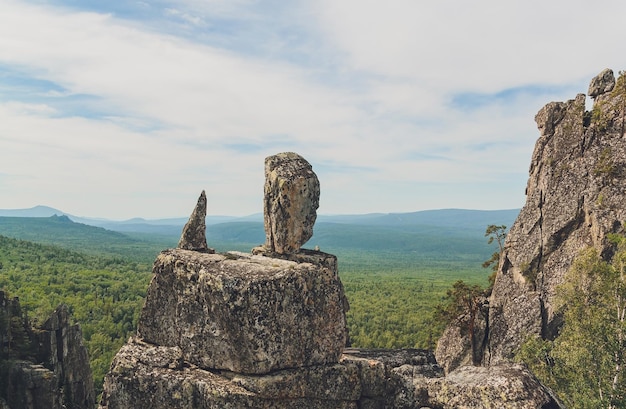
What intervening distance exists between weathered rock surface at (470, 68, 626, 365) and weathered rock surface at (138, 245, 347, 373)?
104 ft

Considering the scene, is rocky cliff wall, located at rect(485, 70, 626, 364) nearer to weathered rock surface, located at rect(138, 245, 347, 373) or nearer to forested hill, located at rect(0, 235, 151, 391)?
weathered rock surface, located at rect(138, 245, 347, 373)

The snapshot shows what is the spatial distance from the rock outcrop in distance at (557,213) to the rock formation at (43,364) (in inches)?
1596

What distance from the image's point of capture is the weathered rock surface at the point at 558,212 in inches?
1638

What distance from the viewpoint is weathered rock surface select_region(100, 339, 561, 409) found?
52.9 ft

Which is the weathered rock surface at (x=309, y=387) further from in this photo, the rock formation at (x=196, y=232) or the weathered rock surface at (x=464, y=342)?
the weathered rock surface at (x=464, y=342)

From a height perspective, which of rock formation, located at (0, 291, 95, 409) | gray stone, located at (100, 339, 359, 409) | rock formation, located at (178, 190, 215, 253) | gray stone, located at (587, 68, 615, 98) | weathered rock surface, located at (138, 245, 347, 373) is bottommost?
rock formation, located at (0, 291, 95, 409)

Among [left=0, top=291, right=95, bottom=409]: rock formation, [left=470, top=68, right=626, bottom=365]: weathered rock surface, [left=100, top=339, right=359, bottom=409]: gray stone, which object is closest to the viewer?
[left=100, top=339, right=359, bottom=409]: gray stone

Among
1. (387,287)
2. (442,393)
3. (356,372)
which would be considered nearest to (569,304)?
(442,393)

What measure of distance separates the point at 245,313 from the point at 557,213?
40488 millimetres

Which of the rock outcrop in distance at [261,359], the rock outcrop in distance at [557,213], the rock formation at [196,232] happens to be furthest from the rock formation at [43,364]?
the rock outcrop in distance at [557,213]

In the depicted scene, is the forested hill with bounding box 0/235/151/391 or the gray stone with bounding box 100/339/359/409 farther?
the forested hill with bounding box 0/235/151/391

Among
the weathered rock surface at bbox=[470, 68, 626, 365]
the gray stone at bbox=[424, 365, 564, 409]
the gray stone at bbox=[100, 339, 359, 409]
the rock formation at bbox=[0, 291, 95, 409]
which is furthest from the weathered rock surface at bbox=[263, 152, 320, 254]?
the rock formation at bbox=[0, 291, 95, 409]

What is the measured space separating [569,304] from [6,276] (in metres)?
144

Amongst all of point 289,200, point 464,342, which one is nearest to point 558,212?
point 464,342
